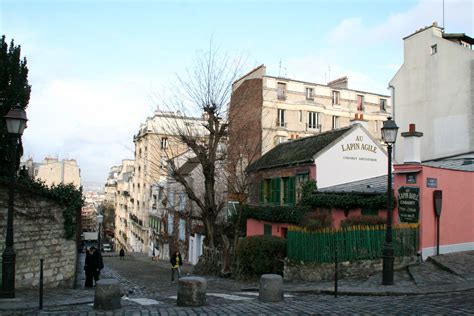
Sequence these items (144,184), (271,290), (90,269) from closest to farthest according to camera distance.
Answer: (271,290), (90,269), (144,184)

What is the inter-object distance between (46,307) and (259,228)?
1678 cm

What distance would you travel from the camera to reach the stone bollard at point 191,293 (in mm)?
10070

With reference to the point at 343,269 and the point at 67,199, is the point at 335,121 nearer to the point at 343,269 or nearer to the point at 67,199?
the point at 343,269

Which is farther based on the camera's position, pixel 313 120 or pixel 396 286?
pixel 313 120

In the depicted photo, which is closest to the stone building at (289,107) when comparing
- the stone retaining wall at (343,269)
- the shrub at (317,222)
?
the shrub at (317,222)

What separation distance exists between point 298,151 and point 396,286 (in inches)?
521

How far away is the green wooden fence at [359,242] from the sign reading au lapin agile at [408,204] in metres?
0.42

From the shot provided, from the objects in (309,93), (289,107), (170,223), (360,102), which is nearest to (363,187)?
(289,107)

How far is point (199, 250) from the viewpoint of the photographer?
35.2 meters

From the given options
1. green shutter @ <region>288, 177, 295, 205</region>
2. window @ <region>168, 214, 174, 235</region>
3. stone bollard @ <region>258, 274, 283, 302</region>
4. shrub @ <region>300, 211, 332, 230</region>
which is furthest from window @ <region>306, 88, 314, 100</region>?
stone bollard @ <region>258, 274, 283, 302</region>

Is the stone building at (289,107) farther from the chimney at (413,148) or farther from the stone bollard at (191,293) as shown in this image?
the stone bollard at (191,293)

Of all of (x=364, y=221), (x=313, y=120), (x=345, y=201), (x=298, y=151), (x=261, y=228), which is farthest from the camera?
(x=313, y=120)

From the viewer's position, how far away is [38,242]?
1366 cm

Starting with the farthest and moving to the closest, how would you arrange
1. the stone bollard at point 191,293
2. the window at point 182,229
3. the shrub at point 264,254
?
1. the window at point 182,229
2. the shrub at point 264,254
3. the stone bollard at point 191,293
